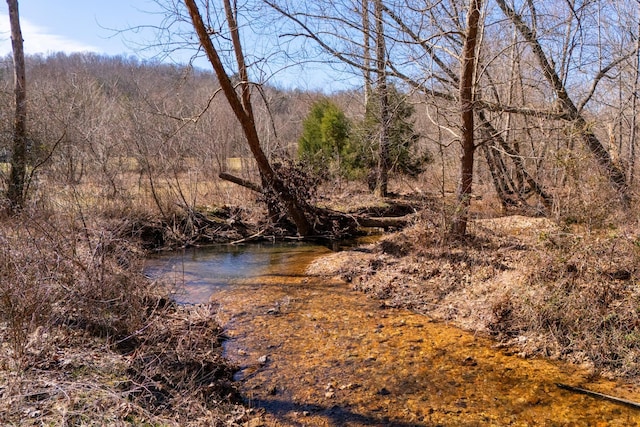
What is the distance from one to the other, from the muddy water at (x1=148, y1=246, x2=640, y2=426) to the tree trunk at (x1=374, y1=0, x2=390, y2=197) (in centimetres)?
581

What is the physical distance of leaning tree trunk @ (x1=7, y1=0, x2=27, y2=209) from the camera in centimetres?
1277

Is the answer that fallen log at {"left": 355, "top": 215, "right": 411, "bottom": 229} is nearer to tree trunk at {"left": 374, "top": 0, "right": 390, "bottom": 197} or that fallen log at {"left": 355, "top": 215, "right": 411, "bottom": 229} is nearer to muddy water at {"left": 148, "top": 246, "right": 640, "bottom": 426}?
tree trunk at {"left": 374, "top": 0, "right": 390, "bottom": 197}

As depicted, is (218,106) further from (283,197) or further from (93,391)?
(93,391)

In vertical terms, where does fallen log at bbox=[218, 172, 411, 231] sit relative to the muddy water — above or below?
above

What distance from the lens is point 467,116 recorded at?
9.34 metres

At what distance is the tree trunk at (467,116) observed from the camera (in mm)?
8828

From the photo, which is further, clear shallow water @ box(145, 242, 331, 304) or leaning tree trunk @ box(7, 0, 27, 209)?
leaning tree trunk @ box(7, 0, 27, 209)

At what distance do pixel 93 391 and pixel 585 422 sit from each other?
16.2ft

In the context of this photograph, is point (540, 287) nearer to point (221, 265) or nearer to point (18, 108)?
point (221, 265)

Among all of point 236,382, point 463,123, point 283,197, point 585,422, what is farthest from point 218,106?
point 585,422

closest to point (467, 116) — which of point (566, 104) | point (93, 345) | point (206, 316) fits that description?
point (566, 104)

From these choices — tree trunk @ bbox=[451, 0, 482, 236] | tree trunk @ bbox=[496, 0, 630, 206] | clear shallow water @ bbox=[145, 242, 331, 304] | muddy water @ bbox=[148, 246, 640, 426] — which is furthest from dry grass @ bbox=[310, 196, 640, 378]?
clear shallow water @ bbox=[145, 242, 331, 304]

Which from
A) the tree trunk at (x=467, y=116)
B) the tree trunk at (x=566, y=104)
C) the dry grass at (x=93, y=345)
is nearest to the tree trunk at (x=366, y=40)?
the tree trunk at (x=467, y=116)

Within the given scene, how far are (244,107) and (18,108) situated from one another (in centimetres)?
672
